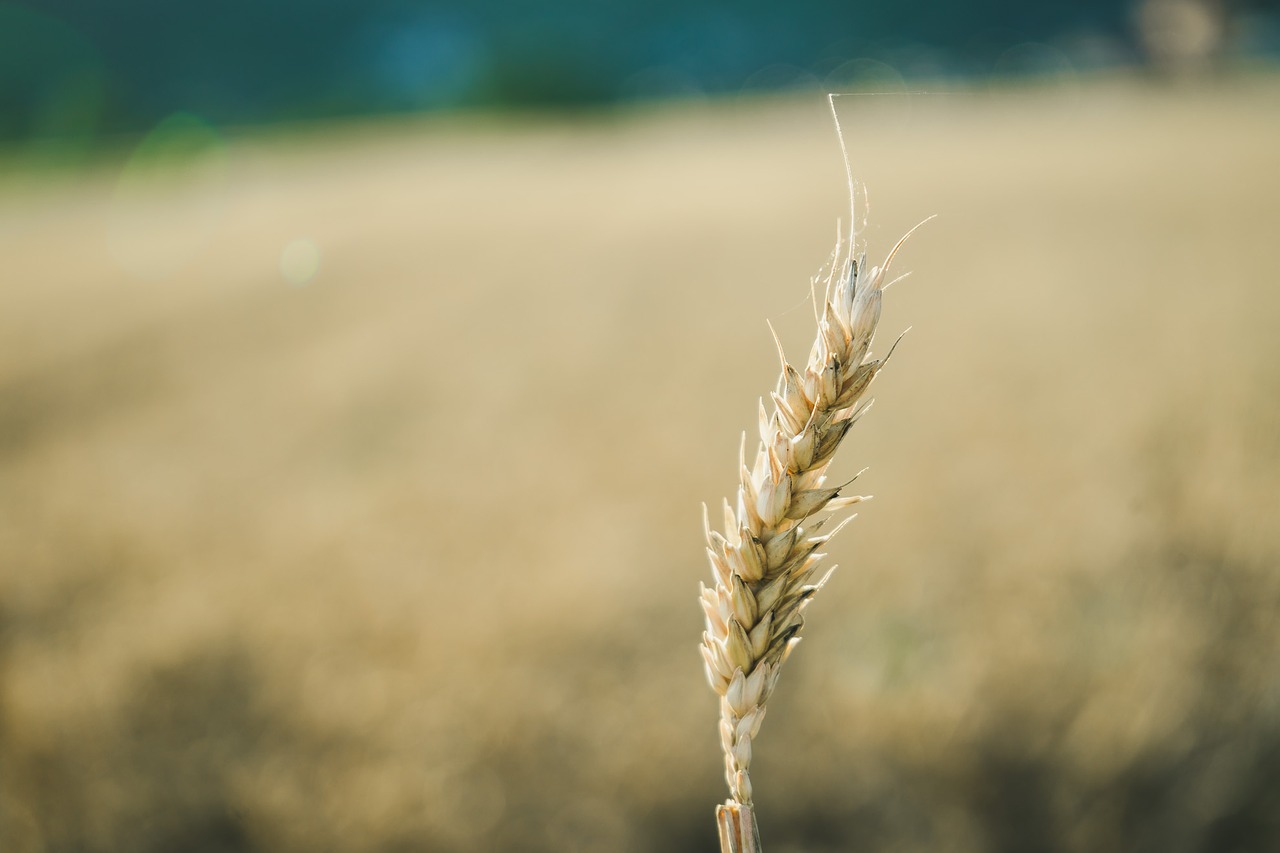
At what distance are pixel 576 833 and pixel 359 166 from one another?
12.4 metres

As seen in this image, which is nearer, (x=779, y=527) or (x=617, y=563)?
(x=779, y=527)

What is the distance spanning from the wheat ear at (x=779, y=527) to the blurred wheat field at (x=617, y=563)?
252 mm

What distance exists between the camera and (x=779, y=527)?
0.64m

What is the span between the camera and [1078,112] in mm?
13523

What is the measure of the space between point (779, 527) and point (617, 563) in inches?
78.0

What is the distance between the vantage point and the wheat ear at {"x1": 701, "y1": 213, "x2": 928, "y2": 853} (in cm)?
59

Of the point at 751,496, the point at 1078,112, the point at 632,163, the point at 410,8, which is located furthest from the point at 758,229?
the point at 410,8

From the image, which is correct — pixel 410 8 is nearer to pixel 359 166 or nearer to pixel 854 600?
pixel 359 166

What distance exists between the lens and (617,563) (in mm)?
2578

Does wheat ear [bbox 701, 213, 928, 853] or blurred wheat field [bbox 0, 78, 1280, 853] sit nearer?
wheat ear [bbox 701, 213, 928, 853]

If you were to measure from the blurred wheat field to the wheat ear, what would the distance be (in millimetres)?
252

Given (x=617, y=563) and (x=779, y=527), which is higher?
(x=617, y=563)

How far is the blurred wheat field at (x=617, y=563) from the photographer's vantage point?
184 centimetres

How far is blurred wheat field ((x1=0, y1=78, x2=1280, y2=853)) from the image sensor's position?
1836 mm
